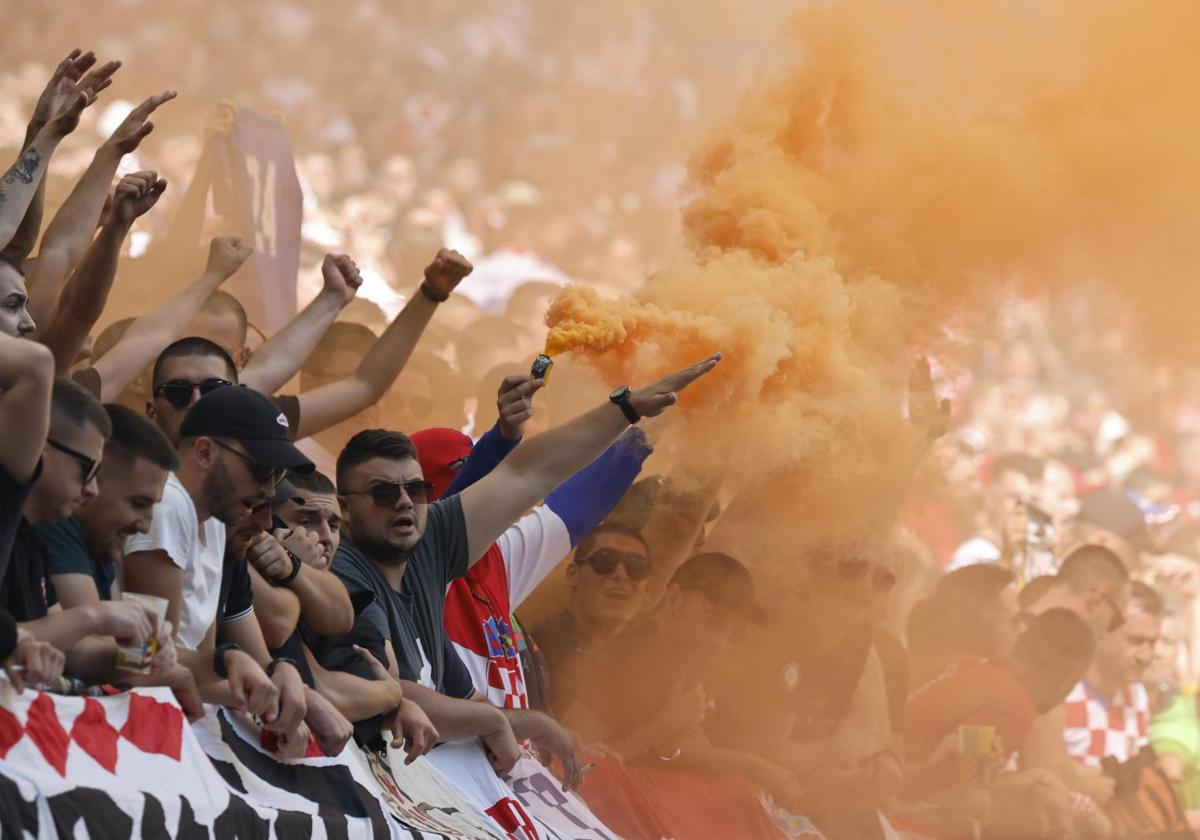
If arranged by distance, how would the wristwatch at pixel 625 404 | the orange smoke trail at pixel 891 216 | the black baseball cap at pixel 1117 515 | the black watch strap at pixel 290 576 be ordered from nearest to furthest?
the black watch strap at pixel 290 576 < the wristwatch at pixel 625 404 < the orange smoke trail at pixel 891 216 < the black baseball cap at pixel 1117 515

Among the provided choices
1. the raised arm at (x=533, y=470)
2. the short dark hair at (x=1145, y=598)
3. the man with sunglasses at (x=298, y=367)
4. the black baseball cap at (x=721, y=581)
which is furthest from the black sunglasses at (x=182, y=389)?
the short dark hair at (x=1145, y=598)

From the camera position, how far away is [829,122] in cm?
664

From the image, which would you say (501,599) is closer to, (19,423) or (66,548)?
(66,548)

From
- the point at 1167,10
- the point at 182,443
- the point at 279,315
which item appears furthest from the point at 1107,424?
the point at 182,443

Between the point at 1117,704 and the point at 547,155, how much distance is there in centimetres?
396

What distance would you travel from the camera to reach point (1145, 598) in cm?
869

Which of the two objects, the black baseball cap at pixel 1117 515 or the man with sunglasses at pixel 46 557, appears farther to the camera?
the black baseball cap at pixel 1117 515

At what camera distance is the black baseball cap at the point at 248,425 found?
317cm

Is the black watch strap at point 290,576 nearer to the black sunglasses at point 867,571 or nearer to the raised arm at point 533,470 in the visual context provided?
the raised arm at point 533,470

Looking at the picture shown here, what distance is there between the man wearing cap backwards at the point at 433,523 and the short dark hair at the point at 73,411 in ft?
3.43

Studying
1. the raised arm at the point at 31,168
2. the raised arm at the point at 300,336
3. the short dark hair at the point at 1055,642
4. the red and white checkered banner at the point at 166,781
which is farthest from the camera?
the short dark hair at the point at 1055,642

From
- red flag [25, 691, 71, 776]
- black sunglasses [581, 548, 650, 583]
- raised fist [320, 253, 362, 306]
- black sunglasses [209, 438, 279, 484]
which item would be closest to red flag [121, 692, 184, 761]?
red flag [25, 691, 71, 776]

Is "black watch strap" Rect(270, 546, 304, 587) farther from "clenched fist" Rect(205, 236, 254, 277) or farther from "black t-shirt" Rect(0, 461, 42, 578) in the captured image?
Answer: "clenched fist" Rect(205, 236, 254, 277)

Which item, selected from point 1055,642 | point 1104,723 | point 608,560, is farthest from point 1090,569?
point 608,560
